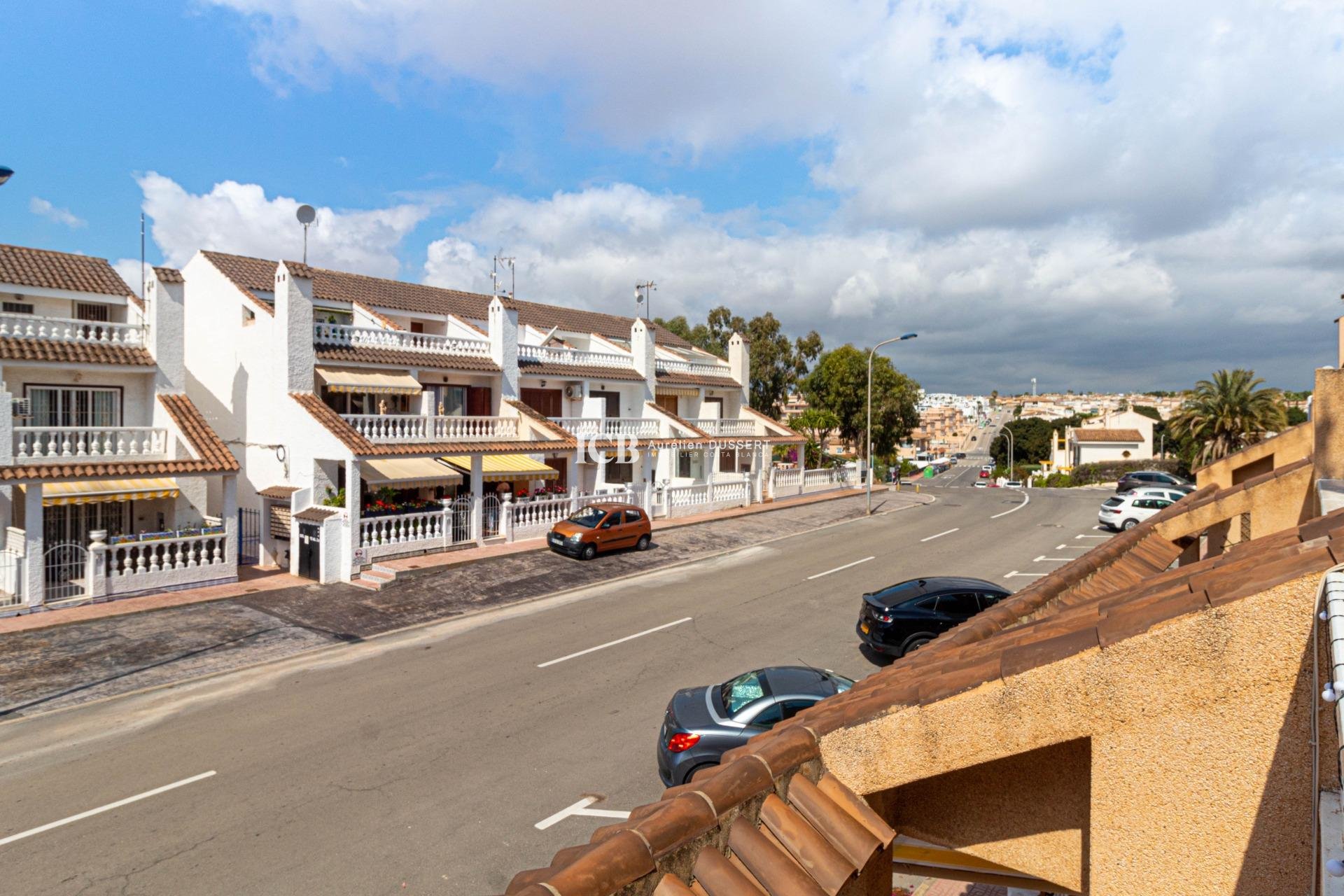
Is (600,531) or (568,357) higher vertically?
(568,357)

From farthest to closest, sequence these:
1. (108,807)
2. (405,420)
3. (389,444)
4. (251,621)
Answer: (405,420) < (389,444) < (251,621) < (108,807)

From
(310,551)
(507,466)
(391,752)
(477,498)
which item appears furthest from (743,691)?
(507,466)

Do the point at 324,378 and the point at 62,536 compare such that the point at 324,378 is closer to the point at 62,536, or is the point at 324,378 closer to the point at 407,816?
the point at 62,536

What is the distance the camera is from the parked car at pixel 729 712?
373 inches

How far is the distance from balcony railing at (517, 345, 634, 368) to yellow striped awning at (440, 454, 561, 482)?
19.1 feet

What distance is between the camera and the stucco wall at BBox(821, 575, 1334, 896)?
280 centimetres

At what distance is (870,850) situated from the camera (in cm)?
354

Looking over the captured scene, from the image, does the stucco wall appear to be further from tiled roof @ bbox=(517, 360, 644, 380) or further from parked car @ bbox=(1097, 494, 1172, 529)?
parked car @ bbox=(1097, 494, 1172, 529)

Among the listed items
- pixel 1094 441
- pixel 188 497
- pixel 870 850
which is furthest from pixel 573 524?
pixel 1094 441

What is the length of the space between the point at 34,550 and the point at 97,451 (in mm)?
3285

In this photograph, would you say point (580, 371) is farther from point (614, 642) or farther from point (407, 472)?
point (614, 642)

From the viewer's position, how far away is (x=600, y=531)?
2489cm

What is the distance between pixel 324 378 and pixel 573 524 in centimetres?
904

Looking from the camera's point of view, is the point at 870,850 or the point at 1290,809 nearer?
the point at 1290,809
